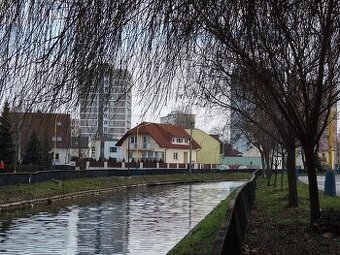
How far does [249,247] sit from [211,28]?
4984mm

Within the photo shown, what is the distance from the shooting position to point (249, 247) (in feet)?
36.8

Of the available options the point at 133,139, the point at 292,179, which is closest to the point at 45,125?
the point at 292,179

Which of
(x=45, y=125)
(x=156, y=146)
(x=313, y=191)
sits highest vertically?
(x=156, y=146)

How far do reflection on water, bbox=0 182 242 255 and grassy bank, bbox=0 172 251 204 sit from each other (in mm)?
2991

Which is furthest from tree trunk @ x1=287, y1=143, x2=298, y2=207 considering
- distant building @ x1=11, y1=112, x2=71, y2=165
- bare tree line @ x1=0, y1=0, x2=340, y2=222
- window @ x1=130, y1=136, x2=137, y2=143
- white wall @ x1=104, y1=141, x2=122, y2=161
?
white wall @ x1=104, y1=141, x2=122, y2=161

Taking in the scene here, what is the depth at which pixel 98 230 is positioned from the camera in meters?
20.0

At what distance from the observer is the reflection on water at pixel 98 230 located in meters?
15.6

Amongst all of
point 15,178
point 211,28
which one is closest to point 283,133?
point 211,28

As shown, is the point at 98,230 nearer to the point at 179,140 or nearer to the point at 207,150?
the point at 179,140

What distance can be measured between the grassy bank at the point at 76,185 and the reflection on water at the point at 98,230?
9.81 ft

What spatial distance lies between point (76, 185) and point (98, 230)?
2321cm

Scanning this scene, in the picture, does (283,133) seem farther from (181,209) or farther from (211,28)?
(181,209)

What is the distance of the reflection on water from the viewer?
15.6 metres

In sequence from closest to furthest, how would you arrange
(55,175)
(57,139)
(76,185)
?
(57,139)
(55,175)
(76,185)
